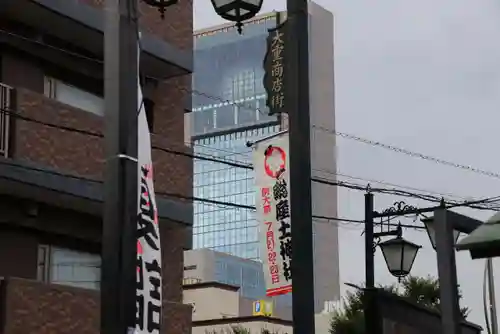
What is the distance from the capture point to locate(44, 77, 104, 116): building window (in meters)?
16.1

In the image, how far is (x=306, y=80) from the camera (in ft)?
30.9

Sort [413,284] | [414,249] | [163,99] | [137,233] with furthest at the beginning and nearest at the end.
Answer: [413,284], [163,99], [414,249], [137,233]

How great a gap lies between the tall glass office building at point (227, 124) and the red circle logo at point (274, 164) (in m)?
8.20

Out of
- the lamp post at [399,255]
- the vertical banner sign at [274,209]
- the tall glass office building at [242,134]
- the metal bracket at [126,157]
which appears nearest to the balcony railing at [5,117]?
the tall glass office building at [242,134]

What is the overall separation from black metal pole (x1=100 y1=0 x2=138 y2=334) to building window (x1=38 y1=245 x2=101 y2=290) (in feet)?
28.2

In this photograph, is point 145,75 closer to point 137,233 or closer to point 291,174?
point 291,174

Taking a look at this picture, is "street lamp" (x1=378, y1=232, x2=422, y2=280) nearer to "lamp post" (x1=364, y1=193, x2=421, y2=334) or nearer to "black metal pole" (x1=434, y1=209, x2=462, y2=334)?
"lamp post" (x1=364, y1=193, x2=421, y2=334)

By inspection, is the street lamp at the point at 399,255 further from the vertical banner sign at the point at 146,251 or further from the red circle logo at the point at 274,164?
the vertical banner sign at the point at 146,251

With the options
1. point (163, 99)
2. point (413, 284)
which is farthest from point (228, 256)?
point (163, 99)

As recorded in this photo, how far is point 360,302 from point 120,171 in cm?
1671

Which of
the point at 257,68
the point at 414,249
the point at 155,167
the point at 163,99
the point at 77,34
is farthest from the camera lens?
the point at 257,68

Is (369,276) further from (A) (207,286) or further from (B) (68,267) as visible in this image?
(A) (207,286)

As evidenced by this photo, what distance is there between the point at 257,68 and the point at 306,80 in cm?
7972

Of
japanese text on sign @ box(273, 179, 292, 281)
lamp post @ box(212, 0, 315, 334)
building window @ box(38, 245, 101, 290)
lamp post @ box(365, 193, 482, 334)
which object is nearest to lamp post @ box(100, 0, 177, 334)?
lamp post @ box(212, 0, 315, 334)
